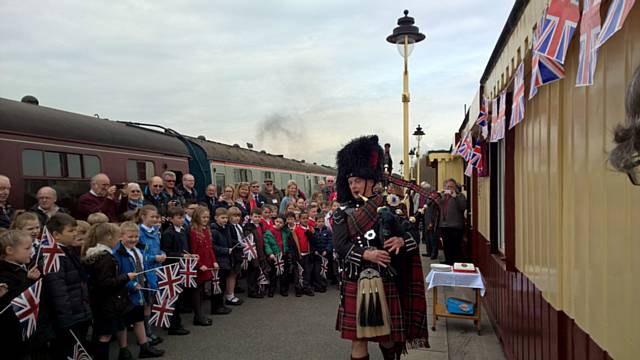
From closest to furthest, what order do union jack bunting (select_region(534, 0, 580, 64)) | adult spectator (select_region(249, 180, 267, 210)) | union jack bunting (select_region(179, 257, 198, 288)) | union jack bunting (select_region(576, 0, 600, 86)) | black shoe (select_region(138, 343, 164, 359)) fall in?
union jack bunting (select_region(576, 0, 600, 86))
union jack bunting (select_region(534, 0, 580, 64))
black shoe (select_region(138, 343, 164, 359))
union jack bunting (select_region(179, 257, 198, 288))
adult spectator (select_region(249, 180, 267, 210))

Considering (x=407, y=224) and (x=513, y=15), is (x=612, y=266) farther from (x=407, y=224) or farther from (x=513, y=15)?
(x=513, y=15)

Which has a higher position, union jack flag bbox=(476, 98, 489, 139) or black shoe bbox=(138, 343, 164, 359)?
union jack flag bbox=(476, 98, 489, 139)

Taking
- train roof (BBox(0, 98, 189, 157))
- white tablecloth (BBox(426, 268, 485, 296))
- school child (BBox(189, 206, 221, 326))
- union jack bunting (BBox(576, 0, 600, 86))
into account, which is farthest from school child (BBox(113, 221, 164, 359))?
union jack bunting (BBox(576, 0, 600, 86))

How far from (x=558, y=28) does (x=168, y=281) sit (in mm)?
4715

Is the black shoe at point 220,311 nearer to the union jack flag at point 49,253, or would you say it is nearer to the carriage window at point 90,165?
the union jack flag at point 49,253

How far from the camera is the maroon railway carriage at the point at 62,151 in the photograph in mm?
6891

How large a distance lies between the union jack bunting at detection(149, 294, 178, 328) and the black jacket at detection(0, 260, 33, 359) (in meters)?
1.85

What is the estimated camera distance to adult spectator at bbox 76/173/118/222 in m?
6.63

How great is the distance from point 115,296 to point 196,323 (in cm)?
190

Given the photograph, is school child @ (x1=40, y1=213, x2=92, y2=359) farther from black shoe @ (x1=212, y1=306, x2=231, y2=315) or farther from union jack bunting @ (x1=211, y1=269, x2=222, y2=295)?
black shoe @ (x1=212, y1=306, x2=231, y2=315)

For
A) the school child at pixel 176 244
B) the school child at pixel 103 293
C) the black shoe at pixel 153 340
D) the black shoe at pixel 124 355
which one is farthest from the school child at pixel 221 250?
the school child at pixel 103 293

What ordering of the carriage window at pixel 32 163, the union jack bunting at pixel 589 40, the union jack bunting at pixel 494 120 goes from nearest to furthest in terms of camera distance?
1. the union jack bunting at pixel 589 40
2. the union jack bunting at pixel 494 120
3. the carriage window at pixel 32 163

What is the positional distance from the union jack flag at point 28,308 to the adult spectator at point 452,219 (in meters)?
7.35

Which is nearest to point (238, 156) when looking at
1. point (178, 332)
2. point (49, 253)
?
point (178, 332)
